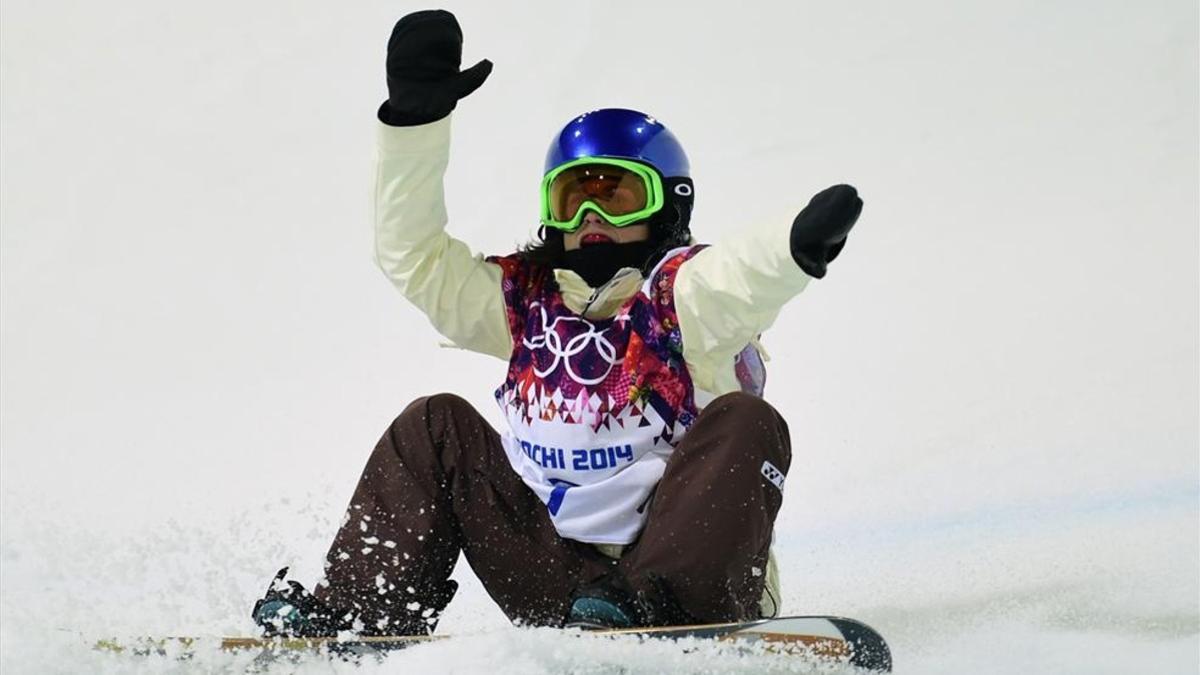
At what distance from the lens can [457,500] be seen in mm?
2365

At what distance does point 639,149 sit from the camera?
99.8 inches

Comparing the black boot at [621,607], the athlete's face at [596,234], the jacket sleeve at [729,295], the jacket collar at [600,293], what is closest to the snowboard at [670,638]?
the black boot at [621,607]

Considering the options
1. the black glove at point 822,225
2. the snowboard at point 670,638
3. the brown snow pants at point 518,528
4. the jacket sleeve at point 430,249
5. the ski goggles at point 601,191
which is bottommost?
the snowboard at point 670,638

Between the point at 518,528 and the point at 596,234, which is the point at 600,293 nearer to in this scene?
the point at 596,234

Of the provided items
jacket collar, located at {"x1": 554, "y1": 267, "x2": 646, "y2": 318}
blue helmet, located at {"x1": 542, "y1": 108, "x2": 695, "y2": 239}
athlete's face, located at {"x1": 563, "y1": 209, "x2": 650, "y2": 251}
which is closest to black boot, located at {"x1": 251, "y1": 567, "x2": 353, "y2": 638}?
jacket collar, located at {"x1": 554, "y1": 267, "x2": 646, "y2": 318}

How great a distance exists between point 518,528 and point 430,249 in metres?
0.47

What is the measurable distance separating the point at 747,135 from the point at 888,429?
1.73 m

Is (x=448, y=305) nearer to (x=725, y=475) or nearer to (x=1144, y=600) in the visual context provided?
(x=725, y=475)

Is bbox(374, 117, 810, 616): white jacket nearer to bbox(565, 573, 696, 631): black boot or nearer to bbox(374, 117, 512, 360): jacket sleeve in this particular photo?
bbox(374, 117, 512, 360): jacket sleeve

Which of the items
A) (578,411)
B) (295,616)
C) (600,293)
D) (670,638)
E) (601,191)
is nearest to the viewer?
(670,638)

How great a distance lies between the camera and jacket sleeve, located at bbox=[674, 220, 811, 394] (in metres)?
2.17

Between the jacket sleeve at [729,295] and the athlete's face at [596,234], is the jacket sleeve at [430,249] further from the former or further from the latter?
the jacket sleeve at [729,295]

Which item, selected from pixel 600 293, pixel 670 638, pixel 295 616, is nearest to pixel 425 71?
pixel 600 293

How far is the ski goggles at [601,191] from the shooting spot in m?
2.49
